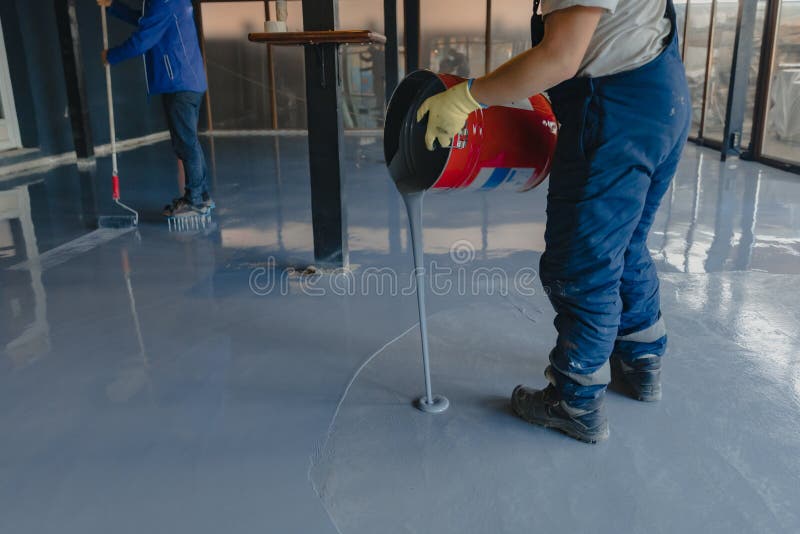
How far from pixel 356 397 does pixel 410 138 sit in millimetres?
761

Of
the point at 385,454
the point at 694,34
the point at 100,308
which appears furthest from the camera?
the point at 694,34

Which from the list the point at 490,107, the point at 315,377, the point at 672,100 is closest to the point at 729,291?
the point at 672,100

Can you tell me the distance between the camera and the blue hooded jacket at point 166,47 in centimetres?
341

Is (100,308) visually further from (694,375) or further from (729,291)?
(729,291)

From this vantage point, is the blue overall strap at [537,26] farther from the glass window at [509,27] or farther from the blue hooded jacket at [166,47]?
the glass window at [509,27]

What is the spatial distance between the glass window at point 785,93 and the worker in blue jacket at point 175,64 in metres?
5.21

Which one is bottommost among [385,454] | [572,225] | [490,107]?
[385,454]

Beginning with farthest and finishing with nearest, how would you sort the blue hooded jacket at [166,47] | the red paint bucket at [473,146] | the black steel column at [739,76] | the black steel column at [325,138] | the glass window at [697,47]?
1. the glass window at [697,47]
2. the black steel column at [739,76]
3. the blue hooded jacket at [166,47]
4. the black steel column at [325,138]
5. the red paint bucket at [473,146]

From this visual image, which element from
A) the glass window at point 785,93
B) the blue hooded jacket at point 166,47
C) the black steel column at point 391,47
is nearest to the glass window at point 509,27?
the black steel column at point 391,47

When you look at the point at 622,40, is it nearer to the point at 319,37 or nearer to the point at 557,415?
the point at 557,415

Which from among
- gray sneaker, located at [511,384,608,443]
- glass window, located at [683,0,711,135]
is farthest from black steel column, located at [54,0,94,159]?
glass window, located at [683,0,711,135]

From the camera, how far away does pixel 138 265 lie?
299cm

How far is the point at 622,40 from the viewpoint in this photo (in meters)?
1.37

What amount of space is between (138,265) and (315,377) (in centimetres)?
153
